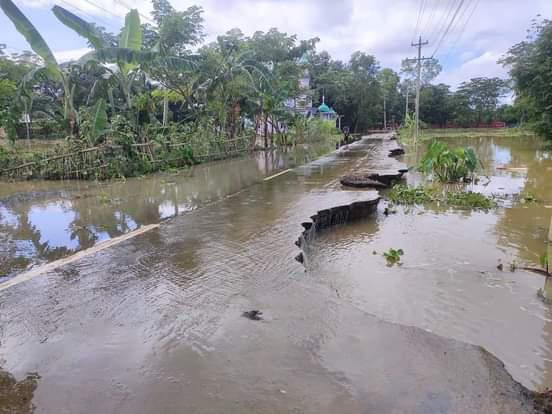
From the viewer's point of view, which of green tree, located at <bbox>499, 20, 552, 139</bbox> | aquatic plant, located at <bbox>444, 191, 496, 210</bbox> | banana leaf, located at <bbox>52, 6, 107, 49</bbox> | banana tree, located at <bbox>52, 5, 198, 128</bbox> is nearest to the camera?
aquatic plant, located at <bbox>444, 191, 496, 210</bbox>

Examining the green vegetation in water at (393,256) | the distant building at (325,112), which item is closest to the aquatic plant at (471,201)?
the green vegetation in water at (393,256)

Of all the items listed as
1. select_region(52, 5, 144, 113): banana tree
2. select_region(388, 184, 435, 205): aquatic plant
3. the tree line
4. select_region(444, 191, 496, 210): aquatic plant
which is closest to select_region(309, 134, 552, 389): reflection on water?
select_region(444, 191, 496, 210): aquatic plant

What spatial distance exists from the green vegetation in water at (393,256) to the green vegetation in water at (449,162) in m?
8.08

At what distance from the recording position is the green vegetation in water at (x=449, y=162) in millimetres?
14141

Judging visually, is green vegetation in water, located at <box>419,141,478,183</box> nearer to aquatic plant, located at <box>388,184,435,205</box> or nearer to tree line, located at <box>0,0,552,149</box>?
aquatic plant, located at <box>388,184,435,205</box>

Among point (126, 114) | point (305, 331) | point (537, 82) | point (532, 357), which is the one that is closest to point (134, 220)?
point (305, 331)

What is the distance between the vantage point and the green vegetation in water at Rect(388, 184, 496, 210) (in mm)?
11273

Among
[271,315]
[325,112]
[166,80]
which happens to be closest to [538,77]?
[166,80]

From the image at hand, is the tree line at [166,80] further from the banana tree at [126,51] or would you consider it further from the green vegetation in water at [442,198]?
the green vegetation in water at [442,198]

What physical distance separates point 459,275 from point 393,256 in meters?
1.08

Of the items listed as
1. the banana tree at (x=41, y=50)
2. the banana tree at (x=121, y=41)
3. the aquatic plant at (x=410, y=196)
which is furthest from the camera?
the banana tree at (x=121, y=41)

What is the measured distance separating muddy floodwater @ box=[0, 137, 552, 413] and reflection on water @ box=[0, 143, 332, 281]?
8 cm

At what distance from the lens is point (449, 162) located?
47.1ft

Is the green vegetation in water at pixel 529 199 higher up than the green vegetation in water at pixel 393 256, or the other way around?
the green vegetation in water at pixel 529 199
